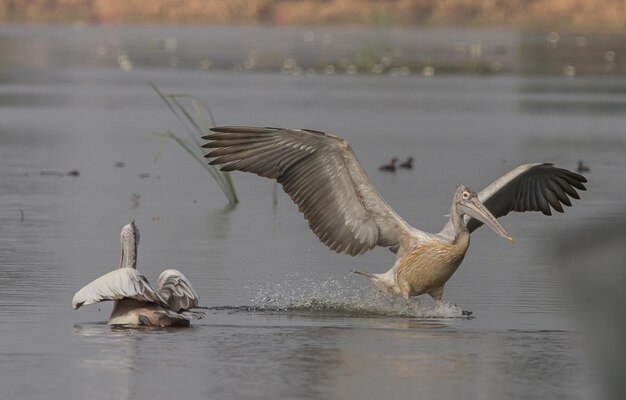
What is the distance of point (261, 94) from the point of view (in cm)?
3403

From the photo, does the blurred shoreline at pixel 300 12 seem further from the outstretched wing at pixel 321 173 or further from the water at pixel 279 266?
the outstretched wing at pixel 321 173

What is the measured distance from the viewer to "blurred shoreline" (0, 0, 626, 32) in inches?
3100

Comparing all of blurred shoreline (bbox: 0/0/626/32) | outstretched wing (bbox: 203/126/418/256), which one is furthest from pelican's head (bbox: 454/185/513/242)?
blurred shoreline (bbox: 0/0/626/32)

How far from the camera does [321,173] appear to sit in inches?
409

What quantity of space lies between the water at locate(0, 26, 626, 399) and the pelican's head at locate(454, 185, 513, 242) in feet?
1.76

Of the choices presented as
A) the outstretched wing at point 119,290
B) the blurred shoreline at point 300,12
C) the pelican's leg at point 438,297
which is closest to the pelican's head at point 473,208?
the pelican's leg at point 438,297

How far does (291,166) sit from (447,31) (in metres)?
62.8

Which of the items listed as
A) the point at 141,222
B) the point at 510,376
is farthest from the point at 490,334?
the point at 141,222

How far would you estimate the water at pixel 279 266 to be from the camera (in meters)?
7.91

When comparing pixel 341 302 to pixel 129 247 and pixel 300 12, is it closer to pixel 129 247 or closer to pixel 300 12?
pixel 129 247

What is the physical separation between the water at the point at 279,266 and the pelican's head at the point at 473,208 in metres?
0.54

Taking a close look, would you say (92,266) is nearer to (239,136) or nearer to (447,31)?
(239,136)

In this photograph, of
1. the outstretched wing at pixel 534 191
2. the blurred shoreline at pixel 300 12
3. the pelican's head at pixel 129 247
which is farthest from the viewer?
the blurred shoreline at pixel 300 12

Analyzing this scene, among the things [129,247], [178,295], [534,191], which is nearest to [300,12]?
[534,191]
